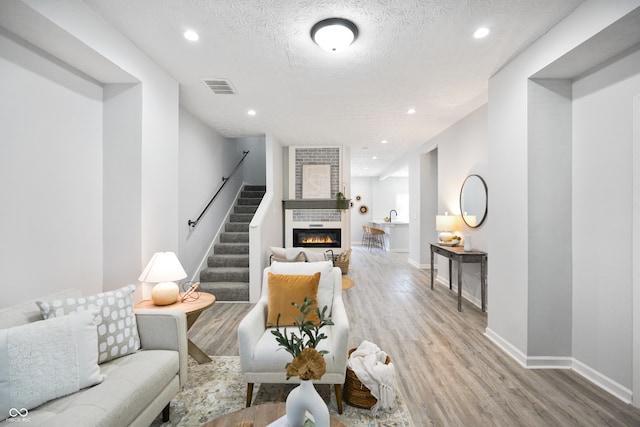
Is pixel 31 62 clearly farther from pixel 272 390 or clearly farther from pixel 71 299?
pixel 272 390

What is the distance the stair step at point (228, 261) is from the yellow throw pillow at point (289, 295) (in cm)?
276

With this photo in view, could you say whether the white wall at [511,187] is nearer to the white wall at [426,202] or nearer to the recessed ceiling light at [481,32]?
the recessed ceiling light at [481,32]

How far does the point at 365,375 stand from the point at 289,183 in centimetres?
492

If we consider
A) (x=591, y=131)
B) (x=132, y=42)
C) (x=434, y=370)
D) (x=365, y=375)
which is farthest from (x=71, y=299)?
(x=591, y=131)

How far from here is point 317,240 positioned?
6.51 m

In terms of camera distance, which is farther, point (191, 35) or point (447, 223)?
point (447, 223)

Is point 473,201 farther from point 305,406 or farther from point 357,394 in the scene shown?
point 305,406

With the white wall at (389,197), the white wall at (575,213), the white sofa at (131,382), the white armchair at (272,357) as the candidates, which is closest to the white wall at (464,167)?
the white wall at (575,213)

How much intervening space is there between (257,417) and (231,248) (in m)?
4.07

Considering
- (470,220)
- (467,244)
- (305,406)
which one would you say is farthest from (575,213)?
(305,406)

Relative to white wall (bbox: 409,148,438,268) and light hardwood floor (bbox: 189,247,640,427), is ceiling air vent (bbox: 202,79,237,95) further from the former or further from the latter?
white wall (bbox: 409,148,438,268)

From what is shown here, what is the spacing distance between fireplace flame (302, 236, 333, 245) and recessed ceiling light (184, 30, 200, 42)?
463cm

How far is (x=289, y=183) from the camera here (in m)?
6.42

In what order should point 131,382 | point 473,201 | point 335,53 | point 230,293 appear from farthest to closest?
point 230,293 → point 473,201 → point 335,53 → point 131,382
